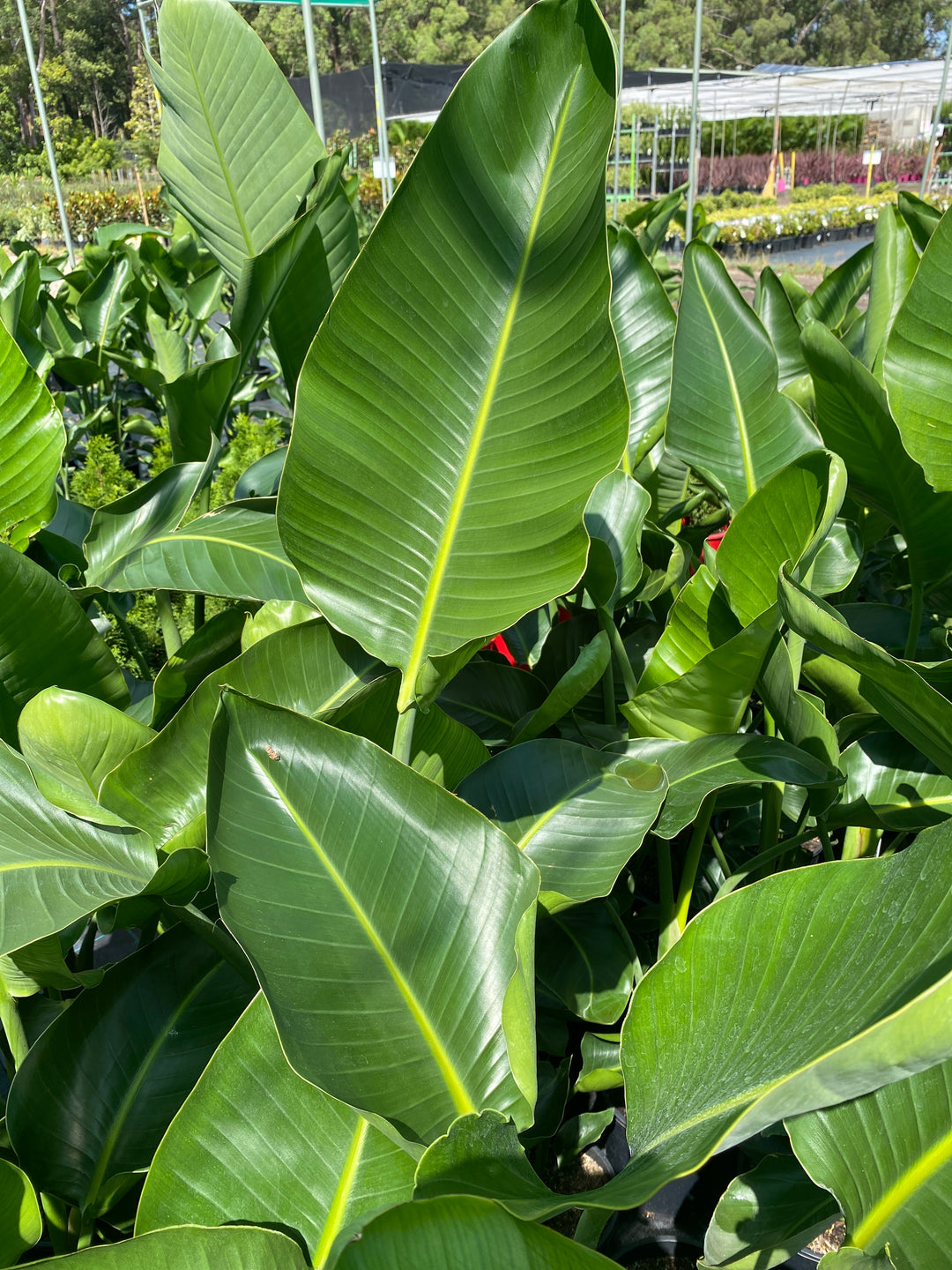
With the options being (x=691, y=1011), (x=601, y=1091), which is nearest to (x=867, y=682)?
(x=691, y=1011)

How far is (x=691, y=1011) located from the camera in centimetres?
57

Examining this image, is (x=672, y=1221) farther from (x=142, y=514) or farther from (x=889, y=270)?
(x=889, y=270)

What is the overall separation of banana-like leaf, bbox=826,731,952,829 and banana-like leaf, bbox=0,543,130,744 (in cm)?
71

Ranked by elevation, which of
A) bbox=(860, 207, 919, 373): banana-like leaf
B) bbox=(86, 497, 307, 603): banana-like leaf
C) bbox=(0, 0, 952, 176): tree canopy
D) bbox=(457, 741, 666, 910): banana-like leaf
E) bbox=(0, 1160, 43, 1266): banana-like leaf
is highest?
bbox=(0, 0, 952, 176): tree canopy

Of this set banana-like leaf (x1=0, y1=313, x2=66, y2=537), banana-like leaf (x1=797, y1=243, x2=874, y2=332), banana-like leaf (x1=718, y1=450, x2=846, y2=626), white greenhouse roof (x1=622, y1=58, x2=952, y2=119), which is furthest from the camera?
white greenhouse roof (x1=622, y1=58, x2=952, y2=119)

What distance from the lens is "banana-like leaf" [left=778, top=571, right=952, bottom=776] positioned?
623 millimetres

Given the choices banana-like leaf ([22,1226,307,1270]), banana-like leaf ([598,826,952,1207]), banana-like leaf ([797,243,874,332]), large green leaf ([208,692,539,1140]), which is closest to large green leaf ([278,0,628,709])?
large green leaf ([208,692,539,1140])

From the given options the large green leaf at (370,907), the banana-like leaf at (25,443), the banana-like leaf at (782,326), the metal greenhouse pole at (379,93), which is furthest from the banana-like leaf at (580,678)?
the metal greenhouse pole at (379,93)

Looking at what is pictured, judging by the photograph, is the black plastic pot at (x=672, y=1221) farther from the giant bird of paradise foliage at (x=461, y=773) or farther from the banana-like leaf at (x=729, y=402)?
the banana-like leaf at (x=729, y=402)

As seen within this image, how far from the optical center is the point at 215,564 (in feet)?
3.09

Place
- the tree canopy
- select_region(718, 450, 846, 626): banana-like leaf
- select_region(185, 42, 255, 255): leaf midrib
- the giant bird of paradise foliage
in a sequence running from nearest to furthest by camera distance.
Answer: the giant bird of paradise foliage → select_region(718, 450, 846, 626): banana-like leaf → select_region(185, 42, 255, 255): leaf midrib → the tree canopy

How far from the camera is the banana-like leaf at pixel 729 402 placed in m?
1.11

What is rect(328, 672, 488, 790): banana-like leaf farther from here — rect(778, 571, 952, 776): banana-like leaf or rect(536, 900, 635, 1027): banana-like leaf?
rect(778, 571, 952, 776): banana-like leaf

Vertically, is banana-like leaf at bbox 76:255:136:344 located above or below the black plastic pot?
above
